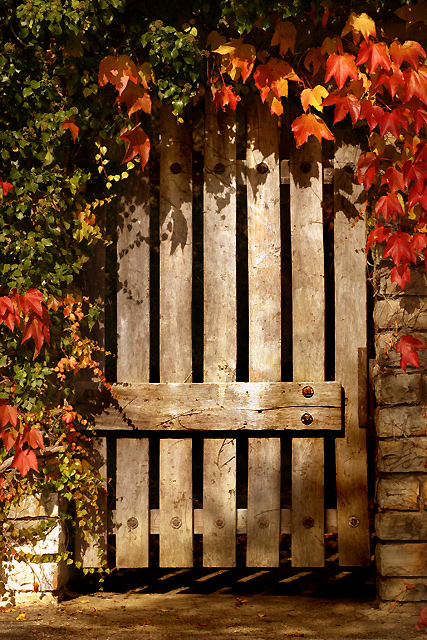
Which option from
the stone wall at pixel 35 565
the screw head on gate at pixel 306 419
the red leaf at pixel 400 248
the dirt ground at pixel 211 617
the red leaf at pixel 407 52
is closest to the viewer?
the dirt ground at pixel 211 617

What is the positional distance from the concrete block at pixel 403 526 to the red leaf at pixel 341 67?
6.44 ft

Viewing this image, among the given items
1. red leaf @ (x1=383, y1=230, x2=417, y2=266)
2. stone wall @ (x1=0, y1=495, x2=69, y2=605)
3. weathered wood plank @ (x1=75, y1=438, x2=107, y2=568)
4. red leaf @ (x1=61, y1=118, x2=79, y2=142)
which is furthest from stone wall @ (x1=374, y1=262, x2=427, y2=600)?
red leaf @ (x1=61, y1=118, x2=79, y2=142)

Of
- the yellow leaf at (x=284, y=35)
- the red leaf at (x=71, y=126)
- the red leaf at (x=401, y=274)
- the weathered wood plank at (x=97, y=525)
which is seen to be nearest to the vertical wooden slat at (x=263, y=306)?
the yellow leaf at (x=284, y=35)

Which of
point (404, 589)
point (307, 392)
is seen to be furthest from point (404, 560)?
point (307, 392)

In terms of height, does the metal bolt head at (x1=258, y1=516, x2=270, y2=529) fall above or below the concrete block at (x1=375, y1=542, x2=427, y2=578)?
above

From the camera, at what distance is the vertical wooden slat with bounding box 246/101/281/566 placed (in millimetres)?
3264

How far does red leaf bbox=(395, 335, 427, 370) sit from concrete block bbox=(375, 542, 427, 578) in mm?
819

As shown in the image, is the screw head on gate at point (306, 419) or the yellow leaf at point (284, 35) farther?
the screw head on gate at point (306, 419)

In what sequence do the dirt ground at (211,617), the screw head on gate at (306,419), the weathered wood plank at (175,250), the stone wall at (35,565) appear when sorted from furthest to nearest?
the weathered wood plank at (175,250) → the screw head on gate at (306,419) → the stone wall at (35,565) → the dirt ground at (211,617)

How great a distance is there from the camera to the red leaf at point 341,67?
2.92m

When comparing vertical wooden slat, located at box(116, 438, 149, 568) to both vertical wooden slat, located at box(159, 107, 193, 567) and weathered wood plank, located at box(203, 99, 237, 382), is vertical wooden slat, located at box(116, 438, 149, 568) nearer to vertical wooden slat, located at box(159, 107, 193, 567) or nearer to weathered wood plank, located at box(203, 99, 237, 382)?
vertical wooden slat, located at box(159, 107, 193, 567)

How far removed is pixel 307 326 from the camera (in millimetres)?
3305

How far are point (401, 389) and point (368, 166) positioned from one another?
1.07 m

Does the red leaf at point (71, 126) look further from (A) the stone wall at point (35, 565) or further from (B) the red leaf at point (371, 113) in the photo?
(A) the stone wall at point (35, 565)
